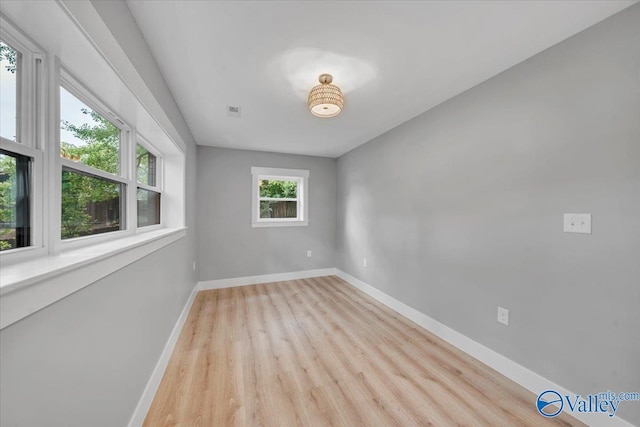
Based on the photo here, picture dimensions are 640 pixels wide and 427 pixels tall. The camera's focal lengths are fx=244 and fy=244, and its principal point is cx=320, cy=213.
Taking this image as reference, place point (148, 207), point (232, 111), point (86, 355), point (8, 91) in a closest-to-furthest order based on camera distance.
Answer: point (8, 91) < point (86, 355) < point (148, 207) < point (232, 111)

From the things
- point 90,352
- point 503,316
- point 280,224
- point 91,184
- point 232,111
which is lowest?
point 503,316

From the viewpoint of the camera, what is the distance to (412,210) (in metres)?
2.83

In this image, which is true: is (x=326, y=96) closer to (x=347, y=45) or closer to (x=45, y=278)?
(x=347, y=45)

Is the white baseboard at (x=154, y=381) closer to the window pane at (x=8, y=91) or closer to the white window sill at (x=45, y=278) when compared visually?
the white window sill at (x=45, y=278)

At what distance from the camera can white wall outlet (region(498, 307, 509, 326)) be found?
1864mm

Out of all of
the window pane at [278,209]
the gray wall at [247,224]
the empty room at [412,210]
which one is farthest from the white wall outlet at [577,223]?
the window pane at [278,209]

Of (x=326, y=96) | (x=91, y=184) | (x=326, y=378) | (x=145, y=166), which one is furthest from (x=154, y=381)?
(x=326, y=96)

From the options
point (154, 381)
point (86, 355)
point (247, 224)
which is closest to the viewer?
point (86, 355)

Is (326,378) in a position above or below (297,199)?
below

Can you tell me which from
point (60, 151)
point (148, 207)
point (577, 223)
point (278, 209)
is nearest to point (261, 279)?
point (278, 209)

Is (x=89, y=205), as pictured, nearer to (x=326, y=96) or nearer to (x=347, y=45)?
(x=326, y=96)

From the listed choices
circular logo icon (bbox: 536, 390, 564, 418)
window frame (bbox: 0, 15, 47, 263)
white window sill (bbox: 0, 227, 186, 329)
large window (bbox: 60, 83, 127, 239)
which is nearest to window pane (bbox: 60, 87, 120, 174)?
large window (bbox: 60, 83, 127, 239)

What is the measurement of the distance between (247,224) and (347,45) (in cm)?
314

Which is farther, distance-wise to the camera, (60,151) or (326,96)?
(326,96)
